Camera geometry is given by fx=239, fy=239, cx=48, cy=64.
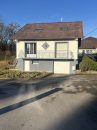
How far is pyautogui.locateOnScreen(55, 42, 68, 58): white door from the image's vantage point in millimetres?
29172

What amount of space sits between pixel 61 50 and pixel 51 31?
351cm

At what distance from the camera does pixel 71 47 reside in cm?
2900

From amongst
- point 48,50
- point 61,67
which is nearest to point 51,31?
point 48,50

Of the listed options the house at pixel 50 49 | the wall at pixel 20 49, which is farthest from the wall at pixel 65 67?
the wall at pixel 20 49

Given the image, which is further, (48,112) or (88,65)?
(88,65)

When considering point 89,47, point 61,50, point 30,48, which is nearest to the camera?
point 61,50

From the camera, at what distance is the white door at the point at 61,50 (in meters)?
29.2

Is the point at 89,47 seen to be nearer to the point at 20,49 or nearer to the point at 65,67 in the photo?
the point at 20,49

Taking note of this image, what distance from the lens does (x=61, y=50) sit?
29438 millimetres

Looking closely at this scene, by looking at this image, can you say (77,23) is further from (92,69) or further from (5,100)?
(5,100)

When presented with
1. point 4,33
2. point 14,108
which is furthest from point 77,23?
point 4,33

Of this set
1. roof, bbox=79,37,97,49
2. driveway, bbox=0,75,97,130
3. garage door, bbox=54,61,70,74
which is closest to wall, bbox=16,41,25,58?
garage door, bbox=54,61,70,74

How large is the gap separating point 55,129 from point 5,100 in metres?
5.16

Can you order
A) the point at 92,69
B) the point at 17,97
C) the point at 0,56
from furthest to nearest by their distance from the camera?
1. the point at 0,56
2. the point at 92,69
3. the point at 17,97
